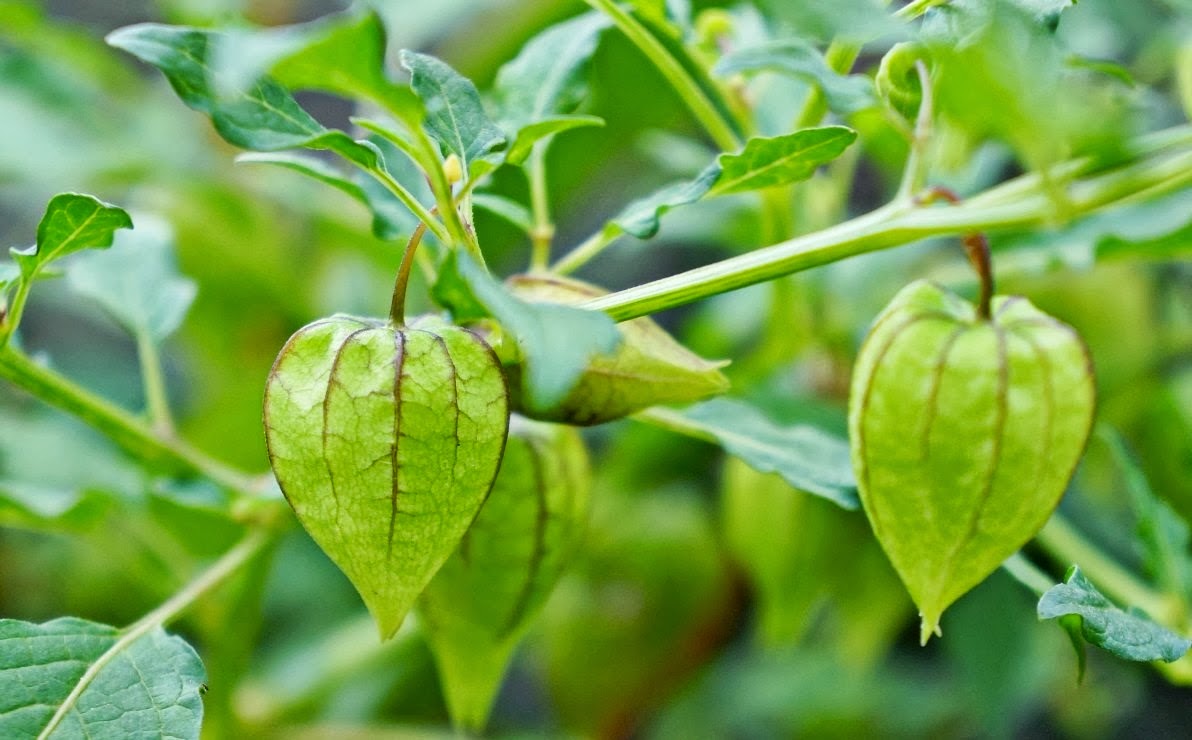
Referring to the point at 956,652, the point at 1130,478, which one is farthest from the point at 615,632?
the point at 1130,478

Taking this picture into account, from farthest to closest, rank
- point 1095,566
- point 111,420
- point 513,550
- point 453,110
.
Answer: point 1095,566 < point 111,420 < point 513,550 < point 453,110

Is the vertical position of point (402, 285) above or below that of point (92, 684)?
above

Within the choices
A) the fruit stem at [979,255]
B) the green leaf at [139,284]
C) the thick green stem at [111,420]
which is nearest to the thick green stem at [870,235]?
the fruit stem at [979,255]

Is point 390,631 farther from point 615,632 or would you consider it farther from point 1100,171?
point 615,632

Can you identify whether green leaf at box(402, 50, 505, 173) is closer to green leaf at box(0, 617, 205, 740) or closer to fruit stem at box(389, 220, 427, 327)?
fruit stem at box(389, 220, 427, 327)

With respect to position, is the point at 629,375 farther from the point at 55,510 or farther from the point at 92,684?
the point at 55,510

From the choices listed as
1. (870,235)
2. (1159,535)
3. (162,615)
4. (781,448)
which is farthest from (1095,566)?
(162,615)

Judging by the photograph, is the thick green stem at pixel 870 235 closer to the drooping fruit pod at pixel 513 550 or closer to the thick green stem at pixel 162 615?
the drooping fruit pod at pixel 513 550

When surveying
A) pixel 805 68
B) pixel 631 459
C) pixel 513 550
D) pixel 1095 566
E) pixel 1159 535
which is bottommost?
pixel 631 459
